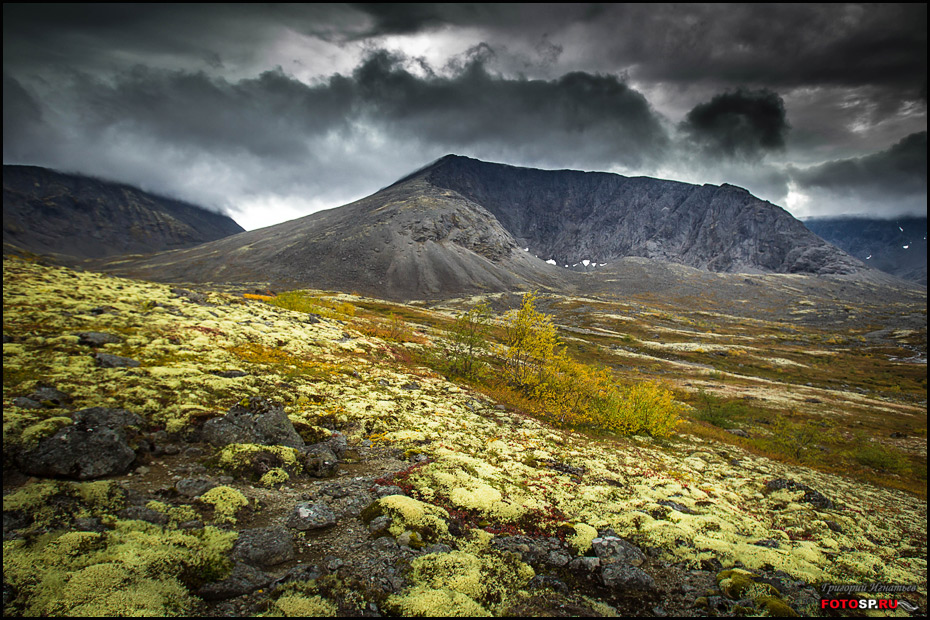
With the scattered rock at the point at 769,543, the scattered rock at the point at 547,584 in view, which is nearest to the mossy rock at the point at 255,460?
the scattered rock at the point at 547,584

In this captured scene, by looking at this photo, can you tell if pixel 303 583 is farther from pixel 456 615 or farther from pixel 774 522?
pixel 774 522

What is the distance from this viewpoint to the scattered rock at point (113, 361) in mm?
17291

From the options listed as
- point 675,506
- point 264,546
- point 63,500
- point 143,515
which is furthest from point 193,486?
point 675,506

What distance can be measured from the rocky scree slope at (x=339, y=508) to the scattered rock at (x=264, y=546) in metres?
0.06

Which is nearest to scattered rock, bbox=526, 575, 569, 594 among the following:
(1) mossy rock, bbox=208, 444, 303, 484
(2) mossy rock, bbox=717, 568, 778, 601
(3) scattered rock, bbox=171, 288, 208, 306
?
(2) mossy rock, bbox=717, 568, 778, 601

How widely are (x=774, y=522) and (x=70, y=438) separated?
89.4ft

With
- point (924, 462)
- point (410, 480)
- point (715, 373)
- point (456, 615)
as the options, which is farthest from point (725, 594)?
point (715, 373)

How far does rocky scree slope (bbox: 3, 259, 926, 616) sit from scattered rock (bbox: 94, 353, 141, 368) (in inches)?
4.5

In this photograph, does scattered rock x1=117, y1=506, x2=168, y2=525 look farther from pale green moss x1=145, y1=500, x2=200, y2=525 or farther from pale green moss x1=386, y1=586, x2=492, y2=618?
pale green moss x1=386, y1=586, x2=492, y2=618

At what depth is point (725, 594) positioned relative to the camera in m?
10.1

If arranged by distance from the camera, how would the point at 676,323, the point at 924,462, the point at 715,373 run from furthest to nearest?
the point at 676,323 < the point at 715,373 < the point at 924,462

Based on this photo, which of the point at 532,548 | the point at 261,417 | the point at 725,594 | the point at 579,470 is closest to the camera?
the point at 725,594

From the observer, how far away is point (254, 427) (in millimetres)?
14969

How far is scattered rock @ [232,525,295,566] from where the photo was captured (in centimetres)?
914
